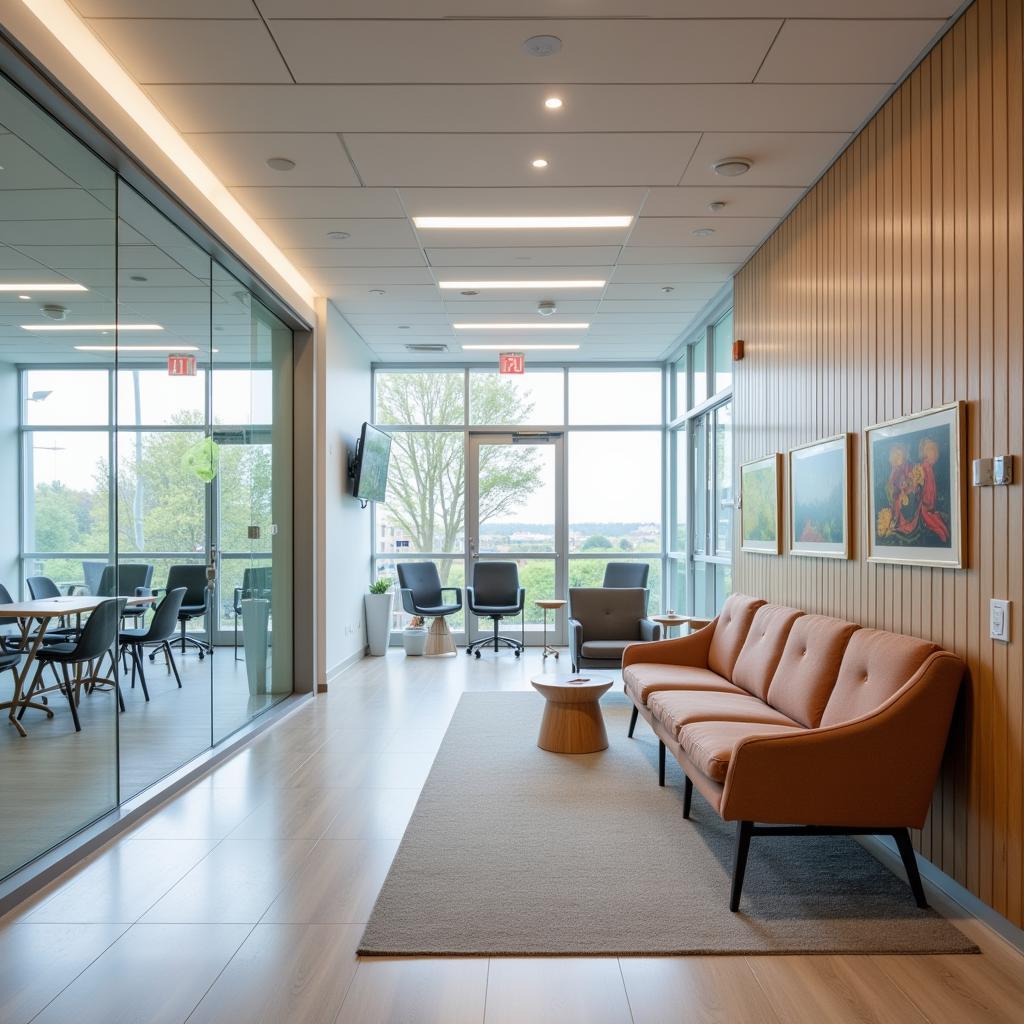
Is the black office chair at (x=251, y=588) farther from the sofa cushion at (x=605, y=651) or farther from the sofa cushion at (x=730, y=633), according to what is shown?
the sofa cushion at (x=730, y=633)

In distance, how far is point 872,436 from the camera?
366cm

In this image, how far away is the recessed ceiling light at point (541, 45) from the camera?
126 inches

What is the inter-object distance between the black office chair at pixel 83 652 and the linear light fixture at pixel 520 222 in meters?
2.97

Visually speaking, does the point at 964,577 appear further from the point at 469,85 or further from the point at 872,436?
the point at 469,85

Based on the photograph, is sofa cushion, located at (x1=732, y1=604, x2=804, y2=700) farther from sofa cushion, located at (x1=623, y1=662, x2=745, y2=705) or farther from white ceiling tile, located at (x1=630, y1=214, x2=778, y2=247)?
white ceiling tile, located at (x1=630, y1=214, x2=778, y2=247)

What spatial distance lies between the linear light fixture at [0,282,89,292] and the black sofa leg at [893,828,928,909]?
380 cm

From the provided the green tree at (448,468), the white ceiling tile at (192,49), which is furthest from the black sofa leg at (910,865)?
the green tree at (448,468)

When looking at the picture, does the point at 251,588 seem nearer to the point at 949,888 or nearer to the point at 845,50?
the point at 949,888

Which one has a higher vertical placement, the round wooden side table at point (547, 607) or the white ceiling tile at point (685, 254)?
the white ceiling tile at point (685, 254)

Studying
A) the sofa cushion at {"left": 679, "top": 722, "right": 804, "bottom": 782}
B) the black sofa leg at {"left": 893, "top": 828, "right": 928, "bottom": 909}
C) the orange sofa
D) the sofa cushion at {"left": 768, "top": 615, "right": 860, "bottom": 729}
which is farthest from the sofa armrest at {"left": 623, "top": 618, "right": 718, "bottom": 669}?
the black sofa leg at {"left": 893, "top": 828, "right": 928, "bottom": 909}

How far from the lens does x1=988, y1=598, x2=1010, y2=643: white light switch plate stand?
8.62 ft

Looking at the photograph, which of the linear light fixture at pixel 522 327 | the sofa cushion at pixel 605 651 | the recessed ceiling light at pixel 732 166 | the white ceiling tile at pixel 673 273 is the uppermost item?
the recessed ceiling light at pixel 732 166

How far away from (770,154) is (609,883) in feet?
11.9

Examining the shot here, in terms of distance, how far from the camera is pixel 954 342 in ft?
9.73
